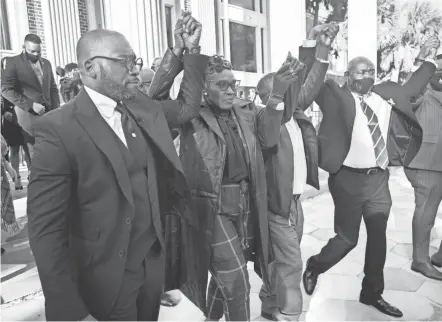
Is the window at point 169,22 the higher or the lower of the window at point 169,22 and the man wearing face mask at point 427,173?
the higher

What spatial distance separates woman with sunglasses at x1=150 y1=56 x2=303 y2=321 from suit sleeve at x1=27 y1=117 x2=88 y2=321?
98 cm

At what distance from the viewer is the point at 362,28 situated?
2141 centimetres

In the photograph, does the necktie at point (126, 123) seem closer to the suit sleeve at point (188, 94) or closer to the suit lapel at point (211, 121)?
the suit sleeve at point (188, 94)

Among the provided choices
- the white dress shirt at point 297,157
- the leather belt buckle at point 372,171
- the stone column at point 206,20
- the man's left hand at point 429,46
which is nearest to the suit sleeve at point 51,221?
the white dress shirt at point 297,157

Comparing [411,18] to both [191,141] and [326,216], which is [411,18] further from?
[191,141]

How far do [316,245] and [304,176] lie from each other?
2.11 meters

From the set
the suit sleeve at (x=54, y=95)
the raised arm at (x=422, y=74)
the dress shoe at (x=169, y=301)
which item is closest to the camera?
the dress shoe at (x=169, y=301)

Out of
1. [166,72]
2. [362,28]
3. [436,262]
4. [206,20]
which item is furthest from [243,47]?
[166,72]

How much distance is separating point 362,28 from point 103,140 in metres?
22.3

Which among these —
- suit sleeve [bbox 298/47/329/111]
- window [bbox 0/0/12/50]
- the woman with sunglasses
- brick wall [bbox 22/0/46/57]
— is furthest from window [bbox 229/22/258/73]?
the woman with sunglasses

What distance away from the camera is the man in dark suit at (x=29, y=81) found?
5.50 meters

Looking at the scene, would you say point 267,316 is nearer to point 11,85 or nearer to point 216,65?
point 216,65

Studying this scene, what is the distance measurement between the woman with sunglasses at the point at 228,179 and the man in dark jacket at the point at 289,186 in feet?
0.68

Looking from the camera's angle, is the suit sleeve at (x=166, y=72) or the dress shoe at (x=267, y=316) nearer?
the suit sleeve at (x=166, y=72)
